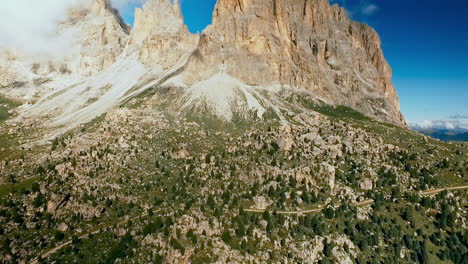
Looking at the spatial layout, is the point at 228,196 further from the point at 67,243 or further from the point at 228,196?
the point at 67,243

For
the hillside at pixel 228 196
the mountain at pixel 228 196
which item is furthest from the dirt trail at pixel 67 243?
the hillside at pixel 228 196

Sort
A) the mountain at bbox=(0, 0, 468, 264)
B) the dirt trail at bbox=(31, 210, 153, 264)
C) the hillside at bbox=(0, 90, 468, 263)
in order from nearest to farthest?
the dirt trail at bbox=(31, 210, 153, 264) → the mountain at bbox=(0, 0, 468, 264) → the hillside at bbox=(0, 90, 468, 263)

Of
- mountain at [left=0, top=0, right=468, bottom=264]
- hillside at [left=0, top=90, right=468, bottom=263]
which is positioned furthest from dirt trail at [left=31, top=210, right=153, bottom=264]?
hillside at [left=0, top=90, right=468, bottom=263]

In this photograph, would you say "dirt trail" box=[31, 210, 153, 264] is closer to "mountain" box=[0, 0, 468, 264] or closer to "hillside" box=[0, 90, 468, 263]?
"mountain" box=[0, 0, 468, 264]

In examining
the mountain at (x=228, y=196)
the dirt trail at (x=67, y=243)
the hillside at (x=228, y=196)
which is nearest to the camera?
the dirt trail at (x=67, y=243)

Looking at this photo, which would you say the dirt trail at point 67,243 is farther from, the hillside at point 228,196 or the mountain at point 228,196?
the hillside at point 228,196

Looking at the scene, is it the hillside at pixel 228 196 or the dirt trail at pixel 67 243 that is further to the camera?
the hillside at pixel 228 196

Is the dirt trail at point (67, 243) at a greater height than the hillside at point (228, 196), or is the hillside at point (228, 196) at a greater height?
the hillside at point (228, 196)

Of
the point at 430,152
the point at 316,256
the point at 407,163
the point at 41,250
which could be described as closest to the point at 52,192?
the point at 41,250

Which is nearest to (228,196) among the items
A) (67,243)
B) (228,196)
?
(228,196)

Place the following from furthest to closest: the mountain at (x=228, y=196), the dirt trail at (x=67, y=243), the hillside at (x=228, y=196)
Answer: the hillside at (x=228, y=196) < the mountain at (x=228, y=196) < the dirt trail at (x=67, y=243)

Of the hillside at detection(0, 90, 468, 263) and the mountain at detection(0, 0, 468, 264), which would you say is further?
the hillside at detection(0, 90, 468, 263)

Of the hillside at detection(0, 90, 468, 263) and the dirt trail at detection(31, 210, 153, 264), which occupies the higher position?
the hillside at detection(0, 90, 468, 263)
